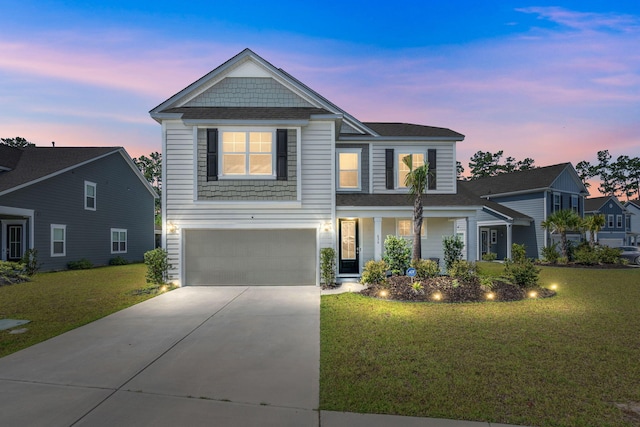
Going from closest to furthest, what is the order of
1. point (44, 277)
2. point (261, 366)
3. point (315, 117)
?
point (261, 366), point (315, 117), point (44, 277)

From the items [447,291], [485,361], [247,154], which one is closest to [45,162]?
[247,154]

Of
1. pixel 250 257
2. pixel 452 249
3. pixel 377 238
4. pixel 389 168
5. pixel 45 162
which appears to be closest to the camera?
pixel 250 257

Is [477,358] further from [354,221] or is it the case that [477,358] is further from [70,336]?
[354,221]

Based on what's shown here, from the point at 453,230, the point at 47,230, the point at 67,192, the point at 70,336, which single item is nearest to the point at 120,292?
the point at 70,336

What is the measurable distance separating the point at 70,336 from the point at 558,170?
95.1ft

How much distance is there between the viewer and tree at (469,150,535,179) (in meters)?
56.1

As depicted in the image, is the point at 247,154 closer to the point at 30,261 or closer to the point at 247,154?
the point at 247,154

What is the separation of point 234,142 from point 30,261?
41.3ft

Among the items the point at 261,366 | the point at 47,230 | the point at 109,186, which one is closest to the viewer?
the point at 261,366

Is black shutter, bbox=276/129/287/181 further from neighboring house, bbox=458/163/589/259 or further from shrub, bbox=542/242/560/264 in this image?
shrub, bbox=542/242/560/264

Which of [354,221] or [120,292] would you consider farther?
[354,221]

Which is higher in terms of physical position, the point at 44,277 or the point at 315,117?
the point at 315,117

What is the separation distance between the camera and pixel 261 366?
4.63 metres

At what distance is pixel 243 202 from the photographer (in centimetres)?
1142
